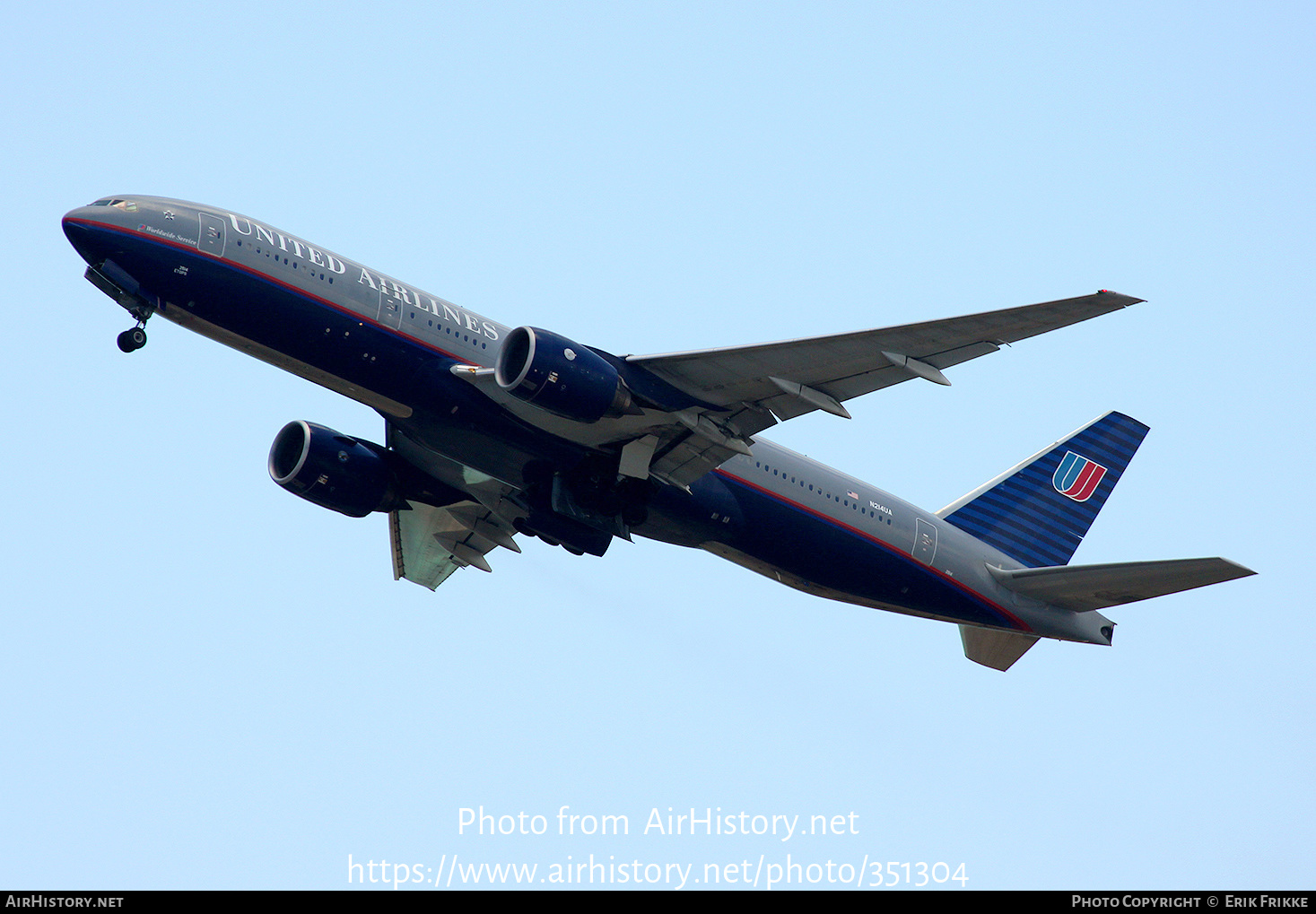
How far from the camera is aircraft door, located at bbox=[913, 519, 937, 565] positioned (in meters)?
34.7

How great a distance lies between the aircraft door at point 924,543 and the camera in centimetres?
3466

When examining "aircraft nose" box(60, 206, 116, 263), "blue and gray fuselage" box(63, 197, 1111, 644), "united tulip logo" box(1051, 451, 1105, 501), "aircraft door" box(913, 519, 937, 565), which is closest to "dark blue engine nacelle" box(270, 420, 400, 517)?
"blue and gray fuselage" box(63, 197, 1111, 644)

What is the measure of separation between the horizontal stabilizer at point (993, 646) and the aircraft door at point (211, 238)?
20003 mm

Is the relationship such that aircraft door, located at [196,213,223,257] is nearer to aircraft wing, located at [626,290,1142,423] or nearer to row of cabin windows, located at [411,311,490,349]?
row of cabin windows, located at [411,311,490,349]

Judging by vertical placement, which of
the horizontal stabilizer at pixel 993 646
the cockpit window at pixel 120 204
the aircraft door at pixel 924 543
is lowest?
the horizontal stabilizer at pixel 993 646

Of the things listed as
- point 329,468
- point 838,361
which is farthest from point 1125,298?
point 329,468

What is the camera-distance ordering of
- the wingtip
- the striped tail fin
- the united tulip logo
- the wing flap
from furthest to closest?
the united tulip logo, the wing flap, the striped tail fin, the wingtip

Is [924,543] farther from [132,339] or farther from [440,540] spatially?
[132,339]

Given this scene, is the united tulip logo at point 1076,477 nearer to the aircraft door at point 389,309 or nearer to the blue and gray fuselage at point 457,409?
the blue and gray fuselage at point 457,409

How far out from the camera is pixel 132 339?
95.8 feet

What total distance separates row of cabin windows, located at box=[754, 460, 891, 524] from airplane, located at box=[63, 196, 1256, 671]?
0.12ft

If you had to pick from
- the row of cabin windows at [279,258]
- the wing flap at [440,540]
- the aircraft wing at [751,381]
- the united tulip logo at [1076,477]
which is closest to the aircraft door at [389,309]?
the row of cabin windows at [279,258]

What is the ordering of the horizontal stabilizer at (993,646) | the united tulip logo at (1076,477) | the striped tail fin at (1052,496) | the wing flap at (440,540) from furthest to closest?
the united tulip logo at (1076,477) → the wing flap at (440,540) → the striped tail fin at (1052,496) → the horizontal stabilizer at (993,646)
